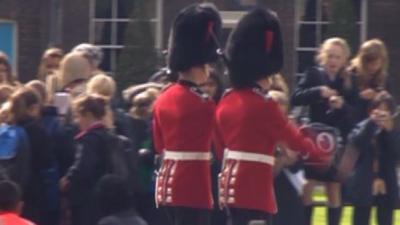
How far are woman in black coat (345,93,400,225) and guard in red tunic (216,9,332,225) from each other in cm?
215

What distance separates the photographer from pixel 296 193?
1242 centimetres

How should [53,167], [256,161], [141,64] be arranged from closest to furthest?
1. [256,161]
2. [53,167]
3. [141,64]

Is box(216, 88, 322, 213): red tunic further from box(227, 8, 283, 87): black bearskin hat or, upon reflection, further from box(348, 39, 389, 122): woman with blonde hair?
box(348, 39, 389, 122): woman with blonde hair

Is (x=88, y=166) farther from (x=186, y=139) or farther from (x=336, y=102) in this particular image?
(x=336, y=102)

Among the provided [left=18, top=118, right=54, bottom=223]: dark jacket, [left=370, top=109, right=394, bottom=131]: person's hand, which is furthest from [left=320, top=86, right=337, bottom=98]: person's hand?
[left=18, top=118, right=54, bottom=223]: dark jacket

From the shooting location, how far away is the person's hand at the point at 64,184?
1122cm

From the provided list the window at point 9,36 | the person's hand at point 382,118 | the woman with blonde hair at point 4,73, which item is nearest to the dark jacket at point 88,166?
the woman with blonde hair at point 4,73

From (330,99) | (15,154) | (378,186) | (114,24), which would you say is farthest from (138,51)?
(15,154)

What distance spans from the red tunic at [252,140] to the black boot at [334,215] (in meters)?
2.50

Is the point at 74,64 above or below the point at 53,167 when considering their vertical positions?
above

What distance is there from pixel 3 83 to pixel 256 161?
3.62 metres

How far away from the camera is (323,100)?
1258cm

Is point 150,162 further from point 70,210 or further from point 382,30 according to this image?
point 382,30

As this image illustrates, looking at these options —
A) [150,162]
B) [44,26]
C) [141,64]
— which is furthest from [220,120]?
[44,26]
